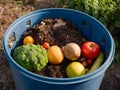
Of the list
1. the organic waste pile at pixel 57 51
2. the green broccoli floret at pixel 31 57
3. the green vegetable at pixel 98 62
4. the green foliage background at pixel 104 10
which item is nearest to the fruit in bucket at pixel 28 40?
the organic waste pile at pixel 57 51

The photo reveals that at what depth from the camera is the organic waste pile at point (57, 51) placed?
1859 mm

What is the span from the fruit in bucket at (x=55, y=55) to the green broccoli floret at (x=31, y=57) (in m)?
0.04

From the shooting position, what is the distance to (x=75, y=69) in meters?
1.83

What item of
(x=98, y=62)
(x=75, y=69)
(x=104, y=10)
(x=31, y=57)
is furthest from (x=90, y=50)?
(x=104, y=10)

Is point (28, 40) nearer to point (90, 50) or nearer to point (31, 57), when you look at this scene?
→ point (31, 57)

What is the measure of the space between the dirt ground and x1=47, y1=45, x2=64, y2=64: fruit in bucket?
2.01 ft

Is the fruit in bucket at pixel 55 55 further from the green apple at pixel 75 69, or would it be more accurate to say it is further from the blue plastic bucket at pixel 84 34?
the blue plastic bucket at pixel 84 34

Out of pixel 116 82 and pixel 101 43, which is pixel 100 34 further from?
pixel 116 82

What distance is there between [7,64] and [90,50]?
34.6 inches

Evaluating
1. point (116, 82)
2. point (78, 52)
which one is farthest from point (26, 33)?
point (116, 82)

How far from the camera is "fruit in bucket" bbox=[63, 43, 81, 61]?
192cm

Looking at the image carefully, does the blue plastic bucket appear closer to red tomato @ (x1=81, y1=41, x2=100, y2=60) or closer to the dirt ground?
red tomato @ (x1=81, y1=41, x2=100, y2=60)

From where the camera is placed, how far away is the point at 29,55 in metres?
1.86

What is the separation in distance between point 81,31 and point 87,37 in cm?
7
